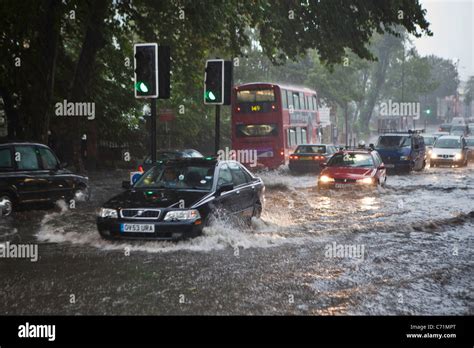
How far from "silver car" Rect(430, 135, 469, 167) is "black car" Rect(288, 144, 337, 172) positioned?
21.8ft

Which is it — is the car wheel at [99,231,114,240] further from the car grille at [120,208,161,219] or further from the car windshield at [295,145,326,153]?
the car windshield at [295,145,326,153]

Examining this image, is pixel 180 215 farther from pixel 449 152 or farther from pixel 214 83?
pixel 449 152

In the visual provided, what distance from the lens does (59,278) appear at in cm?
755

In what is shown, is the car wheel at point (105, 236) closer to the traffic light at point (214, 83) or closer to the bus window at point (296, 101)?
the traffic light at point (214, 83)

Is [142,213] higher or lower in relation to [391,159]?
lower

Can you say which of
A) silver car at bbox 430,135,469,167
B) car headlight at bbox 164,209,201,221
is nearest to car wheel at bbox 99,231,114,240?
car headlight at bbox 164,209,201,221

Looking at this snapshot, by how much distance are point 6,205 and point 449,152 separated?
2365 centimetres

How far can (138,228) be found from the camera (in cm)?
880

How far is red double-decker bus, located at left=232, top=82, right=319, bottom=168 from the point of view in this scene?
2647 cm

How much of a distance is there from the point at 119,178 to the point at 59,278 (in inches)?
724

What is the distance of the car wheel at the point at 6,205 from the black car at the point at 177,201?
163 inches

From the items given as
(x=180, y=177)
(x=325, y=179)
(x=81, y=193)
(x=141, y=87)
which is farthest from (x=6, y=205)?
(x=325, y=179)
